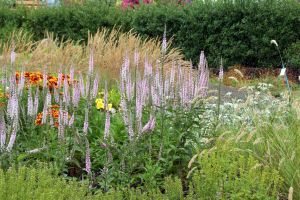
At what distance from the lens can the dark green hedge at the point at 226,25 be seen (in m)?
15.4

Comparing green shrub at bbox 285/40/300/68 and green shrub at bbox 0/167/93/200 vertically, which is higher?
green shrub at bbox 285/40/300/68

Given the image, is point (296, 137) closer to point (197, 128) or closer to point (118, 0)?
point (197, 128)

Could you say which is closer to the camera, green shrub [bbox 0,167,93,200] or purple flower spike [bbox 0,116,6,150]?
green shrub [bbox 0,167,93,200]

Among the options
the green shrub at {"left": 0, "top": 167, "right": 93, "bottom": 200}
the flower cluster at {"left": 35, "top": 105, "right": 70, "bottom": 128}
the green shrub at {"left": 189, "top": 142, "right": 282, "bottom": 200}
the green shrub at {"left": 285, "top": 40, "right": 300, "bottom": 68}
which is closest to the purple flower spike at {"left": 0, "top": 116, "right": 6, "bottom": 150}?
the green shrub at {"left": 0, "top": 167, "right": 93, "bottom": 200}

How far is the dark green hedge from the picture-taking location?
15.4 metres

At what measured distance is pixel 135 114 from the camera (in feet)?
19.2

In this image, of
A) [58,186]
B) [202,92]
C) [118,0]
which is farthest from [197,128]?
[118,0]

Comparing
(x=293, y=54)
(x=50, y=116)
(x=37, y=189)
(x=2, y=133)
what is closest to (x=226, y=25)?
(x=293, y=54)

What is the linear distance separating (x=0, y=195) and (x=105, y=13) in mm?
13513

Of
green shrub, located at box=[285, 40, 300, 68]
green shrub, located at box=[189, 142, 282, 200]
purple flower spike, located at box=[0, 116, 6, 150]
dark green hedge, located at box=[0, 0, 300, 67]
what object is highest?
dark green hedge, located at box=[0, 0, 300, 67]

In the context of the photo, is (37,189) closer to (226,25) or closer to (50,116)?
(50,116)

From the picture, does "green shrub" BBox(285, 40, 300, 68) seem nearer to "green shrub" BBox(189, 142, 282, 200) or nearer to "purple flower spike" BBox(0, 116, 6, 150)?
"green shrub" BBox(189, 142, 282, 200)

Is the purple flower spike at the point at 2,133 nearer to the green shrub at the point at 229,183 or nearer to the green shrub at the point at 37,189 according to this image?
the green shrub at the point at 37,189

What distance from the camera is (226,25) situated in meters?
15.8
